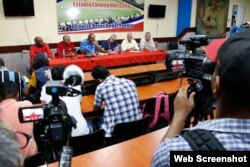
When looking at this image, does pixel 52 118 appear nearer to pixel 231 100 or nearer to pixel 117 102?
pixel 231 100

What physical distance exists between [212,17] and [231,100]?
30.9 feet

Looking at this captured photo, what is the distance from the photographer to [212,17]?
30.5 feet

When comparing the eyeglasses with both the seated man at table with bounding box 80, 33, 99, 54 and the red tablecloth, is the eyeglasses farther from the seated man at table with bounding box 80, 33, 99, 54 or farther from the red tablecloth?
the seated man at table with bounding box 80, 33, 99, 54

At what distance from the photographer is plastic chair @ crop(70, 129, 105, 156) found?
1890 millimetres

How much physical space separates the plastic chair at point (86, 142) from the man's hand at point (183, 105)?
1.00 metres

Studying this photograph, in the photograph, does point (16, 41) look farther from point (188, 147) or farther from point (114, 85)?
point (188, 147)

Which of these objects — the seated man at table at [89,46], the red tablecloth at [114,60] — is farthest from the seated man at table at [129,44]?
the seated man at table at [89,46]

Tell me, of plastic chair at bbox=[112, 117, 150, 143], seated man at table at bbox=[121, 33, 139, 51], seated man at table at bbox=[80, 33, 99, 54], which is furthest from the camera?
seated man at table at bbox=[121, 33, 139, 51]

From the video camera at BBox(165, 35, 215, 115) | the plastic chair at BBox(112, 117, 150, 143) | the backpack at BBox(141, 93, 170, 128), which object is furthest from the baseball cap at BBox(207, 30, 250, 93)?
the backpack at BBox(141, 93, 170, 128)

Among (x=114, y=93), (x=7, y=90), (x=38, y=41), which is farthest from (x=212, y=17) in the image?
(x=7, y=90)

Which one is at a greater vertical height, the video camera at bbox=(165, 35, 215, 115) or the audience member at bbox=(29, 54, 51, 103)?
the video camera at bbox=(165, 35, 215, 115)

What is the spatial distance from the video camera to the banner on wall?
216 inches

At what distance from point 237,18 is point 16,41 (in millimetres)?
8343

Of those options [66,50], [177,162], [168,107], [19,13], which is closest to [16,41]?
[19,13]
